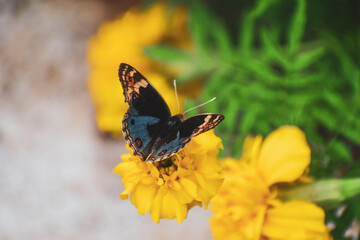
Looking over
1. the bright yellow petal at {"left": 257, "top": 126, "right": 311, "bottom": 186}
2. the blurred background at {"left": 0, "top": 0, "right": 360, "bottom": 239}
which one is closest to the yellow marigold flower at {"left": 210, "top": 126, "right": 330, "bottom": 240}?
the bright yellow petal at {"left": 257, "top": 126, "right": 311, "bottom": 186}

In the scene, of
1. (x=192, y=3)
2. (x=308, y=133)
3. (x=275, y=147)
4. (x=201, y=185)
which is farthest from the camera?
(x=192, y=3)

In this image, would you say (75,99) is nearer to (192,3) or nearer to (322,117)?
(192,3)

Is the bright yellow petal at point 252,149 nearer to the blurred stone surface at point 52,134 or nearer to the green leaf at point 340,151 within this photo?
the green leaf at point 340,151

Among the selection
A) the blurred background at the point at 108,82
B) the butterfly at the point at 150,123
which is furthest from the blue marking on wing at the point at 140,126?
the blurred background at the point at 108,82

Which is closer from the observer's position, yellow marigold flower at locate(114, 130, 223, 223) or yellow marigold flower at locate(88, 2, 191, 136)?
yellow marigold flower at locate(114, 130, 223, 223)

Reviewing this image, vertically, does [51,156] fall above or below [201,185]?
above

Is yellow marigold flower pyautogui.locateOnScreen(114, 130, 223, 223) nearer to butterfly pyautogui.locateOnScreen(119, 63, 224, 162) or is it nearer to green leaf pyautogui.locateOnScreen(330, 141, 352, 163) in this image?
butterfly pyautogui.locateOnScreen(119, 63, 224, 162)

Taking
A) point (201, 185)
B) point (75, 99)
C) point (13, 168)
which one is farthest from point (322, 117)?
point (13, 168)
